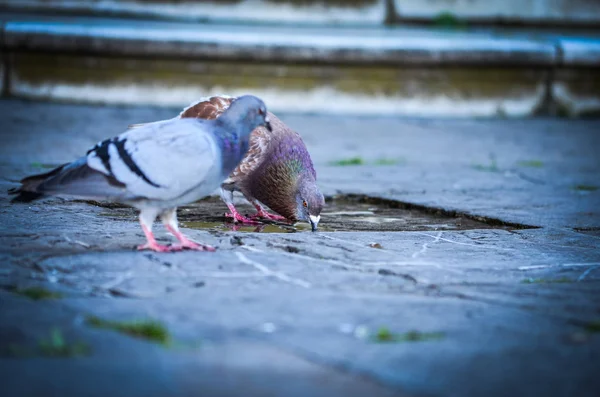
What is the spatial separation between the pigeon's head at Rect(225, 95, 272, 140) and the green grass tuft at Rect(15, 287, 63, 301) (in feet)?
3.18

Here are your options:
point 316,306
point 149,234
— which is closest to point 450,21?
point 149,234

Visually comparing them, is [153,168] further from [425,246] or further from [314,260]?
[425,246]

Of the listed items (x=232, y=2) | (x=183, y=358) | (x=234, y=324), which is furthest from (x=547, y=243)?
(x=232, y=2)

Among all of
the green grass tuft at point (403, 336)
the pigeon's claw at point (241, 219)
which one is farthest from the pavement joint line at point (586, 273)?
the pigeon's claw at point (241, 219)

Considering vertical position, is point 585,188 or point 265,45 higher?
point 265,45

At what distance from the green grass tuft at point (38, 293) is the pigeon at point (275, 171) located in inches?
65.6

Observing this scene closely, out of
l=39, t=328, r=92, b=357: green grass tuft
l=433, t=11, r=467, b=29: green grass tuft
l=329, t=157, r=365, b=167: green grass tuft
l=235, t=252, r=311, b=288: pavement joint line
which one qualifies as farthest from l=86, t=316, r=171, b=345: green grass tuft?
l=433, t=11, r=467, b=29: green grass tuft

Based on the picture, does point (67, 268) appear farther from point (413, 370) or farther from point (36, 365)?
point (413, 370)

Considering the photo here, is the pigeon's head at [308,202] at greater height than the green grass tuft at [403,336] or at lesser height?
lesser

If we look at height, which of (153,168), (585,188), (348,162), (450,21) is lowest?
(348,162)

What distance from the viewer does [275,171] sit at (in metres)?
4.29

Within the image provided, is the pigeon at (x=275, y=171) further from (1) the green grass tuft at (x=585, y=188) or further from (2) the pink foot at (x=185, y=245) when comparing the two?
(1) the green grass tuft at (x=585, y=188)

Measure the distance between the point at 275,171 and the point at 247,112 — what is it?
899 mm

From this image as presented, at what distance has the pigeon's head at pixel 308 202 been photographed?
4.09 m
